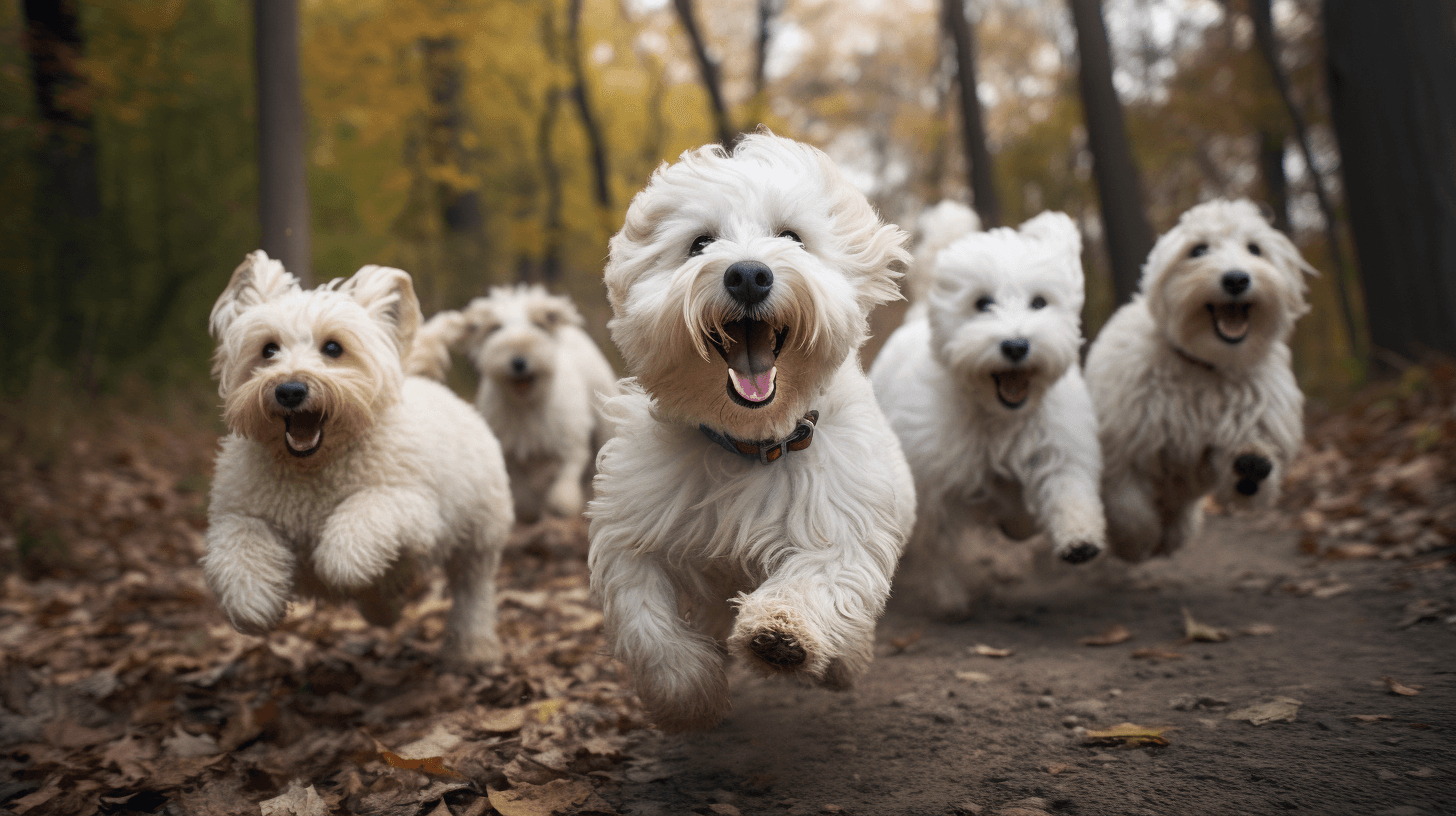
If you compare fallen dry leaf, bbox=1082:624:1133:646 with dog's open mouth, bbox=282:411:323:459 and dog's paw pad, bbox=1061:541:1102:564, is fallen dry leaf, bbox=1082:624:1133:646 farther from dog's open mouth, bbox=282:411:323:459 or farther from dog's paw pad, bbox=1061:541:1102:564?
dog's open mouth, bbox=282:411:323:459

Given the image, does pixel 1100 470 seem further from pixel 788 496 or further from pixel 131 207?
pixel 131 207

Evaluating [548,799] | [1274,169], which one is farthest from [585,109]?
[548,799]

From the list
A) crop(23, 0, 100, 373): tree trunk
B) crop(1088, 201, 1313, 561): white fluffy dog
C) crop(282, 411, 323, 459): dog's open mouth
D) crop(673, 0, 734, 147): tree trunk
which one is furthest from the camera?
crop(673, 0, 734, 147): tree trunk

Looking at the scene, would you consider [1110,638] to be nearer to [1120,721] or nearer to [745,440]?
[1120,721]

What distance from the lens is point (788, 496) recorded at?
10.4 feet

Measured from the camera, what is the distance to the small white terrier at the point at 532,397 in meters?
7.55

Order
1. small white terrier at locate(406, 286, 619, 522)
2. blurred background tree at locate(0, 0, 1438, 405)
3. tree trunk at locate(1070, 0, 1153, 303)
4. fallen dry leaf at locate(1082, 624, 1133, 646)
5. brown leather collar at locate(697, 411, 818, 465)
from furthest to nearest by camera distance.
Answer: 1. blurred background tree at locate(0, 0, 1438, 405)
2. tree trunk at locate(1070, 0, 1153, 303)
3. small white terrier at locate(406, 286, 619, 522)
4. fallen dry leaf at locate(1082, 624, 1133, 646)
5. brown leather collar at locate(697, 411, 818, 465)

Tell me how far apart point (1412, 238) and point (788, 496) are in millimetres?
8050

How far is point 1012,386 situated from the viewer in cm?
475

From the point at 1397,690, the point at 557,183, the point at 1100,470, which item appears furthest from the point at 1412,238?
the point at 557,183

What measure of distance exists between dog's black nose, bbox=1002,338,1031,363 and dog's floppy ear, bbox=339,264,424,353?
9.25ft

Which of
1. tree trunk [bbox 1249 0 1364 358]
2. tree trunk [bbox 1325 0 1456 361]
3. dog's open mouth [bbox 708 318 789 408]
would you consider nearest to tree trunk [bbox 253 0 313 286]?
dog's open mouth [bbox 708 318 789 408]

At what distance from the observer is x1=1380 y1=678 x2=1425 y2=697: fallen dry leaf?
325cm

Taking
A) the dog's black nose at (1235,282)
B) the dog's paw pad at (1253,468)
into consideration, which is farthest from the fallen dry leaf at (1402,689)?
the dog's black nose at (1235,282)
